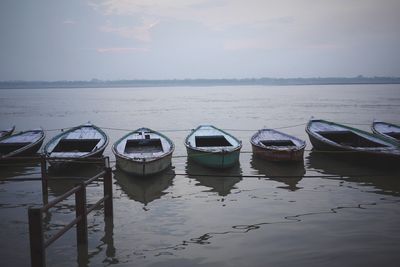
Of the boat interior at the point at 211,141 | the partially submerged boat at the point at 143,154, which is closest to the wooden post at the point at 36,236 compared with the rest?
the partially submerged boat at the point at 143,154

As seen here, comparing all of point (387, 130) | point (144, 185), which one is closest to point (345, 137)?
point (387, 130)

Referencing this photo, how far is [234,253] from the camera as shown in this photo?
746 cm

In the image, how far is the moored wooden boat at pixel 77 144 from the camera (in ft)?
44.7

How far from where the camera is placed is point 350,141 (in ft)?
59.8

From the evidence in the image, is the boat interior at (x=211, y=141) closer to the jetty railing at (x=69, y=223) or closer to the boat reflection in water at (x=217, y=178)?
the boat reflection in water at (x=217, y=178)

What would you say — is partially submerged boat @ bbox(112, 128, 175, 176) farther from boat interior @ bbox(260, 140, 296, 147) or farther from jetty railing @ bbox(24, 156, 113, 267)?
boat interior @ bbox(260, 140, 296, 147)

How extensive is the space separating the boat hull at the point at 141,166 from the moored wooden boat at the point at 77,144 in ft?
5.42

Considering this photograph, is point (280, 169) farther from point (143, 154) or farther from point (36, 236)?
point (36, 236)

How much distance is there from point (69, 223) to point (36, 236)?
4.35 ft

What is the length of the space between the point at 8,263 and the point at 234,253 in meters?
5.06

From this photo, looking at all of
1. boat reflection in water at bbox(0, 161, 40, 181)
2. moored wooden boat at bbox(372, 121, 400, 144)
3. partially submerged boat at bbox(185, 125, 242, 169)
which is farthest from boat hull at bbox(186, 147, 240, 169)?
moored wooden boat at bbox(372, 121, 400, 144)

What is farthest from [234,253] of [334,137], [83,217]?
[334,137]

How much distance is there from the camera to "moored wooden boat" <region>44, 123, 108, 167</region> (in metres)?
13.6

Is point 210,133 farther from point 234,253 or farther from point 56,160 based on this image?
point 234,253
